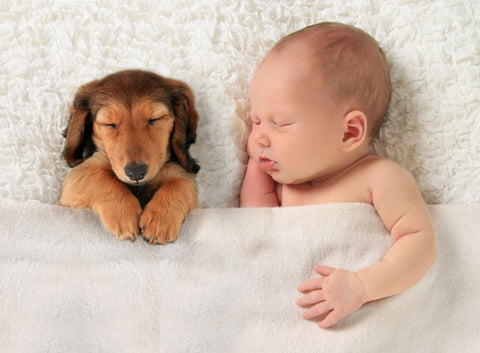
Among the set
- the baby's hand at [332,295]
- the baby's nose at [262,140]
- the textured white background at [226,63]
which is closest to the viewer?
the baby's hand at [332,295]

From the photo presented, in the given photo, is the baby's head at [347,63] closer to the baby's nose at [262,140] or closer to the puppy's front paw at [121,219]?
the baby's nose at [262,140]

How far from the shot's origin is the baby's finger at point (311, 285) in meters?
1.84

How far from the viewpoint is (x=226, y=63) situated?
87.4 inches

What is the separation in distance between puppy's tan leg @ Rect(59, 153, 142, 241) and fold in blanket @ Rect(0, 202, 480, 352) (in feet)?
0.17

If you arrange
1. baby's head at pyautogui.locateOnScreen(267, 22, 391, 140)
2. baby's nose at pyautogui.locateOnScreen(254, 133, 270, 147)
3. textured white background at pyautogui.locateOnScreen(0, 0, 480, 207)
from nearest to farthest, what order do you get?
baby's head at pyautogui.locateOnScreen(267, 22, 391, 140), baby's nose at pyautogui.locateOnScreen(254, 133, 270, 147), textured white background at pyautogui.locateOnScreen(0, 0, 480, 207)

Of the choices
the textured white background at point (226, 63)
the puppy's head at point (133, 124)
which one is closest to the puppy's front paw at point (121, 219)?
the puppy's head at point (133, 124)

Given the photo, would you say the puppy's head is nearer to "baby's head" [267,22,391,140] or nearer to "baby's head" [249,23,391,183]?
"baby's head" [249,23,391,183]

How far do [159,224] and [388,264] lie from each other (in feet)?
2.56

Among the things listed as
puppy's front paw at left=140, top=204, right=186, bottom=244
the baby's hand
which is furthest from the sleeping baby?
puppy's front paw at left=140, top=204, right=186, bottom=244

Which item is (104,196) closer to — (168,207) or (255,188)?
(168,207)

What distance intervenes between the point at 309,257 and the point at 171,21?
111cm

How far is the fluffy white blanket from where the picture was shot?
1.84 meters

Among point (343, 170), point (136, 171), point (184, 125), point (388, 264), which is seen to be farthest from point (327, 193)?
point (136, 171)

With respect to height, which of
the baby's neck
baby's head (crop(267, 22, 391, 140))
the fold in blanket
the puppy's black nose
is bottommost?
the fold in blanket
